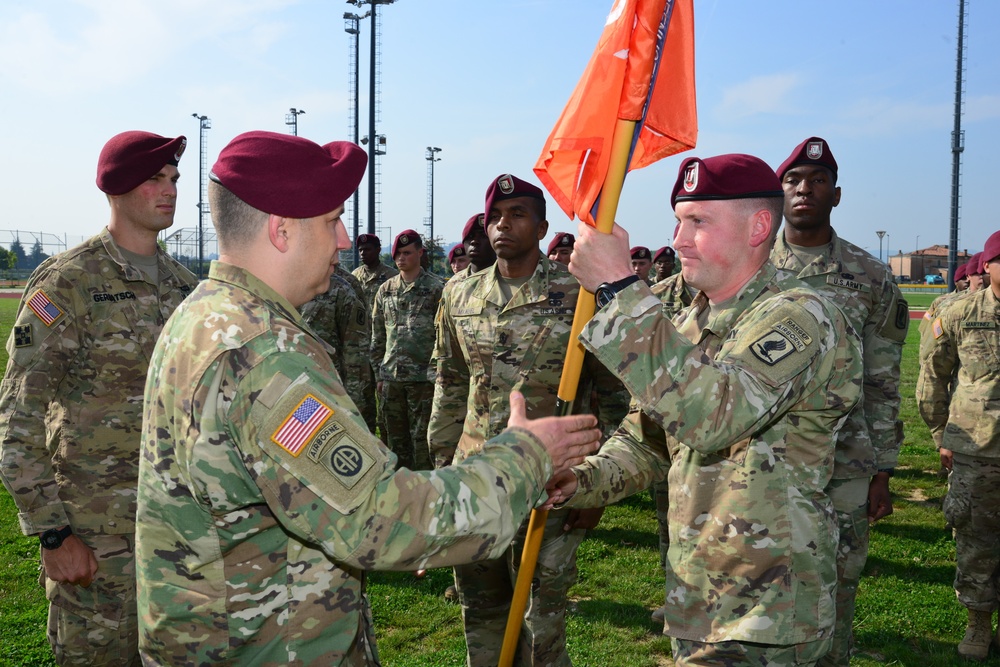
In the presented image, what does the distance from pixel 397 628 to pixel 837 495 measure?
10.5ft

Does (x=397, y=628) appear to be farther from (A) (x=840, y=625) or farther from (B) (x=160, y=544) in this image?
(B) (x=160, y=544)

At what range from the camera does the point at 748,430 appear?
7.81ft

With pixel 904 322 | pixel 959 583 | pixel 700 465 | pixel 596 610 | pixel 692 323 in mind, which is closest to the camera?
pixel 700 465

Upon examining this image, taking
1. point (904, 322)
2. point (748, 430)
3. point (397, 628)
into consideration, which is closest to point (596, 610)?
point (397, 628)

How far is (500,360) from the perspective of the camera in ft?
15.4

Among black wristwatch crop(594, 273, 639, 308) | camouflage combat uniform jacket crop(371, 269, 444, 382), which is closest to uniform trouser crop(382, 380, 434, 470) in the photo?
camouflage combat uniform jacket crop(371, 269, 444, 382)

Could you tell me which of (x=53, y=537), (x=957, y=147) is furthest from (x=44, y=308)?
(x=957, y=147)

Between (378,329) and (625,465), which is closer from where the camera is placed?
(625,465)

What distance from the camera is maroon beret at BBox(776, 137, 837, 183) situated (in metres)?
5.22

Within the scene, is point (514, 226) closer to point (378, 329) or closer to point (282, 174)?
point (282, 174)

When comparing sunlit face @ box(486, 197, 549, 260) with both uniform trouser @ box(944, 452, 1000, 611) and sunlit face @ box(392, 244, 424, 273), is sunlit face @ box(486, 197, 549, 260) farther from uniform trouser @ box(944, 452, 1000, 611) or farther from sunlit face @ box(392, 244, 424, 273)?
sunlit face @ box(392, 244, 424, 273)

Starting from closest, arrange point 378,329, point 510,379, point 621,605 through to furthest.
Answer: point 510,379 → point 621,605 → point 378,329

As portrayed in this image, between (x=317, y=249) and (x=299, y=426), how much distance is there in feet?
2.04

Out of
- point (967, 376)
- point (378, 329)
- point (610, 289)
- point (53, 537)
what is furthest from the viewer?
point (378, 329)
